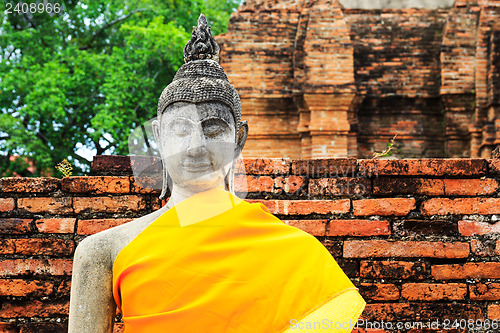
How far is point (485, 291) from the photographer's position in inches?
89.3

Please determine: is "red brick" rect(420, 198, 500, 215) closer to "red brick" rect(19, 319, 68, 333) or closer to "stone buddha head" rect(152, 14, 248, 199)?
"stone buddha head" rect(152, 14, 248, 199)

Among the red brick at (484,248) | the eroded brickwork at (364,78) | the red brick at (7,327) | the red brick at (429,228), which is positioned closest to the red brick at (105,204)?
the red brick at (7,327)

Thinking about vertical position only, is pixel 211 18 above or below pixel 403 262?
above

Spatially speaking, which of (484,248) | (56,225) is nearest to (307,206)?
(484,248)

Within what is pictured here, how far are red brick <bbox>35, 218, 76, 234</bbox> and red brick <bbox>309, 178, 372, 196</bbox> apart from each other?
1185mm

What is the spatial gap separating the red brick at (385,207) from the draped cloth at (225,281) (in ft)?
2.88

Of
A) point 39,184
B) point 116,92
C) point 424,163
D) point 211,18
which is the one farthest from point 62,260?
point 211,18

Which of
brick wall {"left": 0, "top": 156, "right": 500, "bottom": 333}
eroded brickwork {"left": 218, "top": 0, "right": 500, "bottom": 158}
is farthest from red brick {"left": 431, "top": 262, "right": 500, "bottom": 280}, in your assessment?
eroded brickwork {"left": 218, "top": 0, "right": 500, "bottom": 158}

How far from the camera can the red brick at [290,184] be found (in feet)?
7.82

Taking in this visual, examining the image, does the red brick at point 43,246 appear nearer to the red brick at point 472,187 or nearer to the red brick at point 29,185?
the red brick at point 29,185

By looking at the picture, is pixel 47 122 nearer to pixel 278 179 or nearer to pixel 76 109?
pixel 76 109

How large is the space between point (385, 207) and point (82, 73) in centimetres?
772

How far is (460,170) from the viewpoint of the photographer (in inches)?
91.9

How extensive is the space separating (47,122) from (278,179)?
27.4 ft
